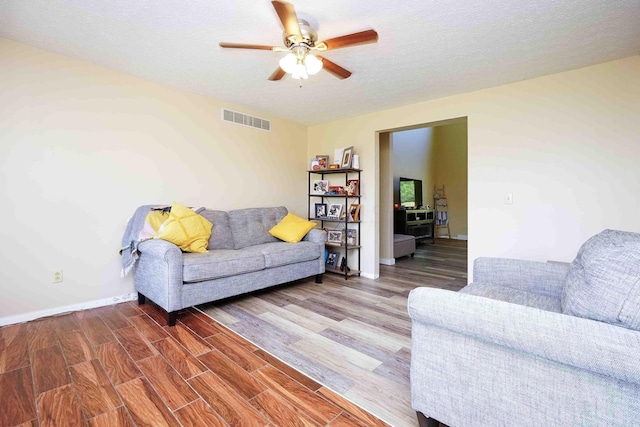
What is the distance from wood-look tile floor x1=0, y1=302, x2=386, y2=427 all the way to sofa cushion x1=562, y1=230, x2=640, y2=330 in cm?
102

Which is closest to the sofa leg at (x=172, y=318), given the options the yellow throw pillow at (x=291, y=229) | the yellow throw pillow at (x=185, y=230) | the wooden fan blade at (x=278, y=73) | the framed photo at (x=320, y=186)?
the yellow throw pillow at (x=185, y=230)

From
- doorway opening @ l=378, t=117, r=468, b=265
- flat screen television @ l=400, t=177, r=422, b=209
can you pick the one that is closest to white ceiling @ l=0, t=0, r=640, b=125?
flat screen television @ l=400, t=177, r=422, b=209

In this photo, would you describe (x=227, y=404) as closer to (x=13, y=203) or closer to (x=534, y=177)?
(x=13, y=203)

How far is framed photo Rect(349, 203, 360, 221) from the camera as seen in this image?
411cm

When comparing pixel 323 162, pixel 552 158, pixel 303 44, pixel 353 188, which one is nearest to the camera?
pixel 303 44

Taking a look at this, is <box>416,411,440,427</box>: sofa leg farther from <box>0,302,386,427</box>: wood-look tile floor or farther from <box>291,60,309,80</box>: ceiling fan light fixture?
<box>291,60,309,80</box>: ceiling fan light fixture

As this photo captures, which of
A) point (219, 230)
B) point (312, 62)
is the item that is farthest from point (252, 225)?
point (312, 62)

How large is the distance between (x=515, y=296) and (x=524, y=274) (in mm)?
291

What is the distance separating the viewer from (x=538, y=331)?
0.97m

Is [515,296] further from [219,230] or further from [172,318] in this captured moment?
[219,230]

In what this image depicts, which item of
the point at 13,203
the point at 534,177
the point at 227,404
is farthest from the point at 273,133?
the point at 227,404

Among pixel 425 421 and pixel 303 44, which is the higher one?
pixel 303 44

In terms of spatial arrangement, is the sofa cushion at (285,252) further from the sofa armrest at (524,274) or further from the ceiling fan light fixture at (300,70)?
the sofa armrest at (524,274)

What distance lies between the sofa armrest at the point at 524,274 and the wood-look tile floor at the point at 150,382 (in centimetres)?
123
